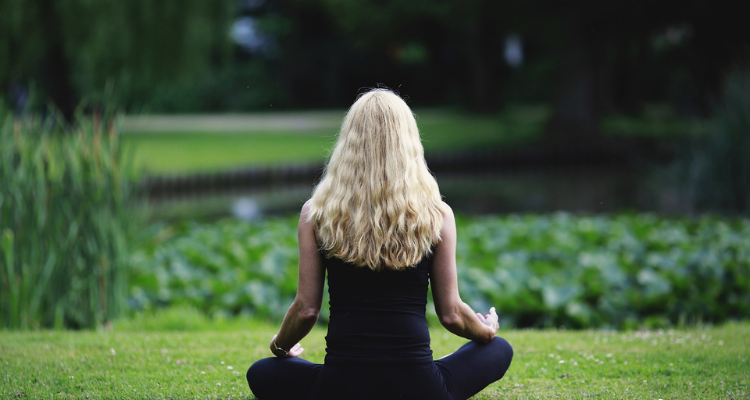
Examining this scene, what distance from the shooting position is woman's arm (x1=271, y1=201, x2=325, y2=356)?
92.3 inches

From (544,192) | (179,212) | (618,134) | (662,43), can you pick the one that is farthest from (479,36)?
(179,212)

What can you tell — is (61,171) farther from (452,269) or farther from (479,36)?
(479,36)

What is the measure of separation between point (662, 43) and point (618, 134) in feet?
36.5

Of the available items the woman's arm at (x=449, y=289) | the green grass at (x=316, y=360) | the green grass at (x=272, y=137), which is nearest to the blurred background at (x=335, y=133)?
the green grass at (x=272, y=137)

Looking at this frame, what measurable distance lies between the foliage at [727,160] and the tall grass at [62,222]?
625cm

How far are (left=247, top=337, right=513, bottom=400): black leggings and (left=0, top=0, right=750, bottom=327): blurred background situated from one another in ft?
3.53

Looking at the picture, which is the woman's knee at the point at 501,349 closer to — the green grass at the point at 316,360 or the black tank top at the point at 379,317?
the green grass at the point at 316,360

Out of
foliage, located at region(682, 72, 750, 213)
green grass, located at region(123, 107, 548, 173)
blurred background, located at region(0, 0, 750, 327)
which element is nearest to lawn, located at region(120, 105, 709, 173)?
green grass, located at region(123, 107, 548, 173)

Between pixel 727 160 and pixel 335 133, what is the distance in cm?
521

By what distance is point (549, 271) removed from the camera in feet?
18.0

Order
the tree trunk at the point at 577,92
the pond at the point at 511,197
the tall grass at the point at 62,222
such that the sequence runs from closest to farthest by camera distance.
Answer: the tall grass at the point at 62,222 → the pond at the point at 511,197 → the tree trunk at the point at 577,92

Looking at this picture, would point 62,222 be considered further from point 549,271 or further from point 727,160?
point 727,160

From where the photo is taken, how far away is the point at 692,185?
27.4 ft

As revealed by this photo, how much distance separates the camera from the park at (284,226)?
129 inches
